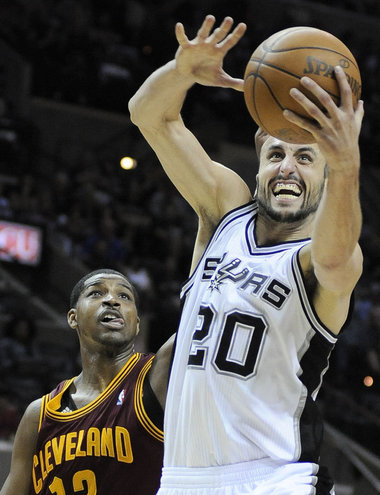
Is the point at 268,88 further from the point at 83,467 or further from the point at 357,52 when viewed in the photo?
the point at 357,52

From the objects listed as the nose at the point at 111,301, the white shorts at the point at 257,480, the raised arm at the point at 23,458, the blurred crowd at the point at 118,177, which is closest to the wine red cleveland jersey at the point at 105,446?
the raised arm at the point at 23,458

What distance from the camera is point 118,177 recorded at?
15.7m

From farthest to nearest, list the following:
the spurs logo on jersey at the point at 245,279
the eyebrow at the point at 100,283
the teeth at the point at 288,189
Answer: the eyebrow at the point at 100,283
the teeth at the point at 288,189
the spurs logo on jersey at the point at 245,279

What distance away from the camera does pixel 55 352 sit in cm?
1132

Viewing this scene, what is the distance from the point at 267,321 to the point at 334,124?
0.78 m

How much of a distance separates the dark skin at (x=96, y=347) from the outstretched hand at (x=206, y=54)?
1.84 metres

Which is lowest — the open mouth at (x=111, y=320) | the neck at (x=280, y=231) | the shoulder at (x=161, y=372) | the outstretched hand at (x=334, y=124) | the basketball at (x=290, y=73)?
the shoulder at (x=161, y=372)

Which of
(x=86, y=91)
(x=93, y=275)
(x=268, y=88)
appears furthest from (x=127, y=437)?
(x=86, y=91)

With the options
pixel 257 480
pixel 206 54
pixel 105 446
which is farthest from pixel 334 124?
pixel 105 446

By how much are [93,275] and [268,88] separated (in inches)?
91.8

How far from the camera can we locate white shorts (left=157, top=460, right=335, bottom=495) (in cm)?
330

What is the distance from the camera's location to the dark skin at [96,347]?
504cm

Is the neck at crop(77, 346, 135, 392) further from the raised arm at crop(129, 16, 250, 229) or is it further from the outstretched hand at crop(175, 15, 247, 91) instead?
the outstretched hand at crop(175, 15, 247, 91)

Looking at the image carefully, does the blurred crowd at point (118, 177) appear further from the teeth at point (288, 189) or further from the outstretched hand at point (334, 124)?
the outstretched hand at point (334, 124)
